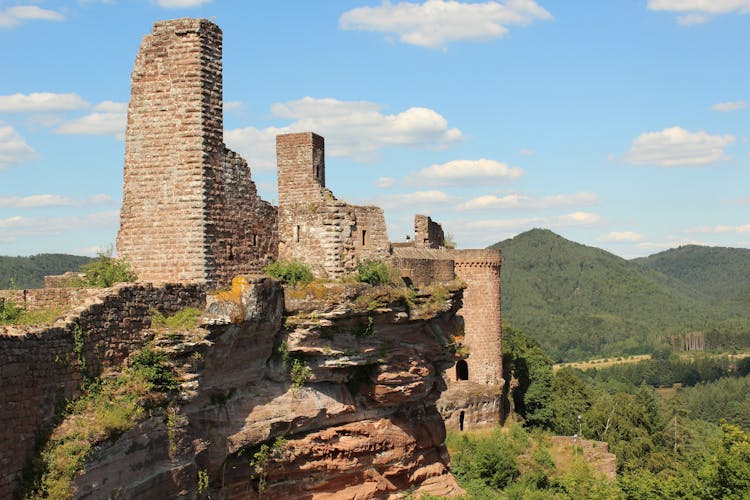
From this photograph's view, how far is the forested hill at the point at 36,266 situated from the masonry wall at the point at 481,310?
1691 inches

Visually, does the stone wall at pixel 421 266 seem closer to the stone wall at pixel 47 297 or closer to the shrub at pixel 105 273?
the shrub at pixel 105 273

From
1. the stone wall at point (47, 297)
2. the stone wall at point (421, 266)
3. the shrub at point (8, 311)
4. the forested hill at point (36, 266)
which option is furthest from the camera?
the forested hill at point (36, 266)

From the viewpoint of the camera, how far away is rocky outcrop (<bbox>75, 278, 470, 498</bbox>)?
1482cm

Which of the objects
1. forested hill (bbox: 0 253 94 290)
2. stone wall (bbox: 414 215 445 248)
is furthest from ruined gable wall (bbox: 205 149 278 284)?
forested hill (bbox: 0 253 94 290)

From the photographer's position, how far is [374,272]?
20672 mm

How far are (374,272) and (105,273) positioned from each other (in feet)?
23.1

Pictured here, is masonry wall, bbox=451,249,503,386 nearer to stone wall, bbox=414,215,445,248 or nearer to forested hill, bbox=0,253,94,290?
stone wall, bbox=414,215,445,248

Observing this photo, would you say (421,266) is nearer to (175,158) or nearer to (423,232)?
(175,158)

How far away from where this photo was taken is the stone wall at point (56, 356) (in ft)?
37.3

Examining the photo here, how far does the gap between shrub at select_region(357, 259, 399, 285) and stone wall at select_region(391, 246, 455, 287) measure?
2.24 feet

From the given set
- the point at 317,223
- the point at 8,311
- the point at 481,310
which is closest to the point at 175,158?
the point at 317,223

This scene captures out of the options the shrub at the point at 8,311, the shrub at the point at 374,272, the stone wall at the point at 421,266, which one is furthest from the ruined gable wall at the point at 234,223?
the stone wall at the point at 421,266

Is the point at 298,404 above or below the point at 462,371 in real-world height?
above

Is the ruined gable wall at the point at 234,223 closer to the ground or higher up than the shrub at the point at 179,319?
higher up
